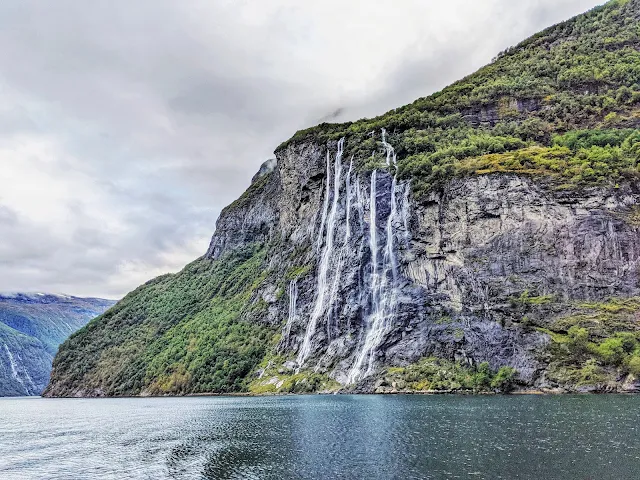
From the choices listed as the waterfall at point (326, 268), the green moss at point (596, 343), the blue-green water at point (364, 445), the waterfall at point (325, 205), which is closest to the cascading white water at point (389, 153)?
the waterfall at point (326, 268)

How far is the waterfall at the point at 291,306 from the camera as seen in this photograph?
112062mm

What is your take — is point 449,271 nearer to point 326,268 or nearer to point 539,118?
point 326,268

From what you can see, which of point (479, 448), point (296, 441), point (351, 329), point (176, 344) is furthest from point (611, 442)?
point (176, 344)

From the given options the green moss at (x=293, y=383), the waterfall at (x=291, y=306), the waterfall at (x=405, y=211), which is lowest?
the green moss at (x=293, y=383)

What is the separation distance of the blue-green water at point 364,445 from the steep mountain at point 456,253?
845 inches

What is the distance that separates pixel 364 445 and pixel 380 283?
209 ft

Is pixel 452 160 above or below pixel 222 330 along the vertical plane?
above

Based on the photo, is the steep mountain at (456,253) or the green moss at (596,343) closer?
the green moss at (596,343)

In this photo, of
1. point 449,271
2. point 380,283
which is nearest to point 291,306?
point 380,283

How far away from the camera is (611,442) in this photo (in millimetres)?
32375

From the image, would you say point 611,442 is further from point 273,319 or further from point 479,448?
point 273,319

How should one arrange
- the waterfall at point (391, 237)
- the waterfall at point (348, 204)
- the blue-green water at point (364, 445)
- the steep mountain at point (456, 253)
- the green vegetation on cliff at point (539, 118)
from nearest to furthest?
the blue-green water at point (364, 445) → the steep mountain at point (456, 253) → the green vegetation on cliff at point (539, 118) → the waterfall at point (391, 237) → the waterfall at point (348, 204)

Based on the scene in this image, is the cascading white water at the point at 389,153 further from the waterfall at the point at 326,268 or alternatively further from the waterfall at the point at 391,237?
the waterfall at the point at 326,268

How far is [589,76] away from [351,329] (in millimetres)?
82367
